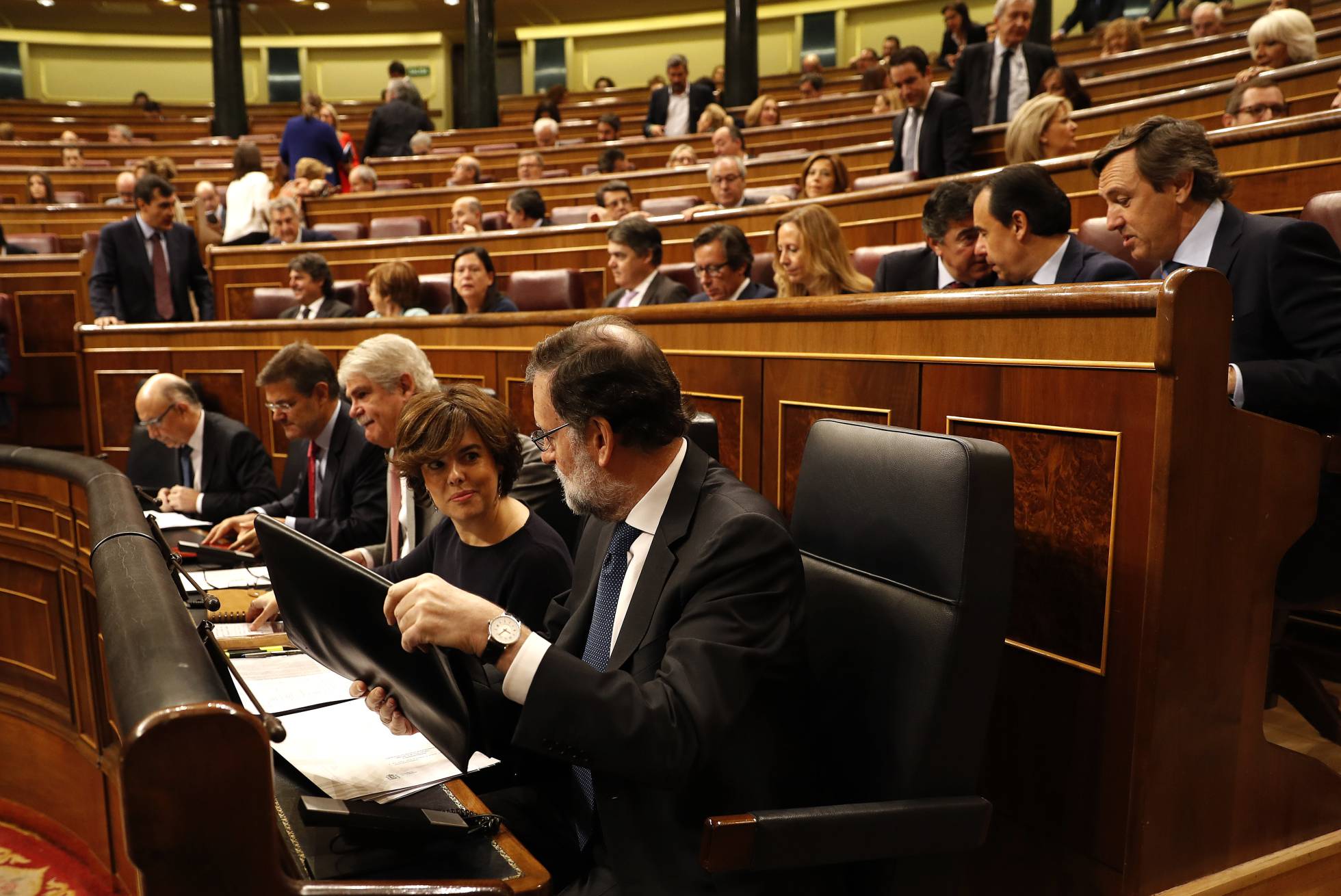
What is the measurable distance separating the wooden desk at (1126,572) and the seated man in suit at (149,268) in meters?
3.13

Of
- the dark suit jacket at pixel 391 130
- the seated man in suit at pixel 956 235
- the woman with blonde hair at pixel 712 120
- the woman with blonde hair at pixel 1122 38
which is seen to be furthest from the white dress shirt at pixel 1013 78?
the dark suit jacket at pixel 391 130

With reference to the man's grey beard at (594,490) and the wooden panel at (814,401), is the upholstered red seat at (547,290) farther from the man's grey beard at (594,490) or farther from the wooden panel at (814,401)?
the man's grey beard at (594,490)

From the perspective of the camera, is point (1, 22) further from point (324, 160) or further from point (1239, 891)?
point (1239, 891)

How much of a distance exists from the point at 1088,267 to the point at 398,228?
342 centimetres

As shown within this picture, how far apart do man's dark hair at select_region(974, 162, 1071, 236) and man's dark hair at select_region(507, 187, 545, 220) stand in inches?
93.1

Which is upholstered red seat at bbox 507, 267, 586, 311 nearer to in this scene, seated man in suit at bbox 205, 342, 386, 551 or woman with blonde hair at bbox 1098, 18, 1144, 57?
seated man in suit at bbox 205, 342, 386, 551

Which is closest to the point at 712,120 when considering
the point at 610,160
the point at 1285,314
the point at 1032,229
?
the point at 610,160

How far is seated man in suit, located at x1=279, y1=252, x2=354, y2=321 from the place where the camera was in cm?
301

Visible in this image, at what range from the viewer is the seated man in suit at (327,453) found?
1.74 metres

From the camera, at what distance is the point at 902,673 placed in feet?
2.39

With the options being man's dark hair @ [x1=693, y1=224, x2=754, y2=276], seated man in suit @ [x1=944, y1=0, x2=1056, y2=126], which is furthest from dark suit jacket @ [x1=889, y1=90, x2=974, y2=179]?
man's dark hair @ [x1=693, y1=224, x2=754, y2=276]

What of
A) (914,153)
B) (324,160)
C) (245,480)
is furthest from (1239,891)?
(324,160)

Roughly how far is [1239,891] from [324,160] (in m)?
4.99

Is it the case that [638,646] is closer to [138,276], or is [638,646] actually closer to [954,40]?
[138,276]
